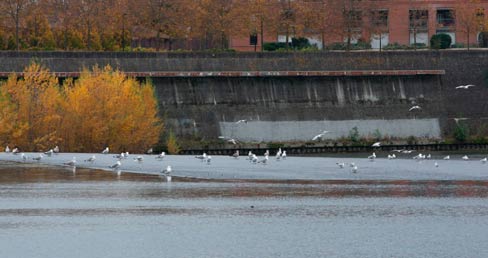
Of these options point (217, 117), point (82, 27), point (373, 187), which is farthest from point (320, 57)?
point (373, 187)

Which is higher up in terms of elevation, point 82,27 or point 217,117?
point 82,27

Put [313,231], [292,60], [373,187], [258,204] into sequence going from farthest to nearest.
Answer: [292,60] < [373,187] < [258,204] < [313,231]

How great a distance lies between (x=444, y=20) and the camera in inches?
4938

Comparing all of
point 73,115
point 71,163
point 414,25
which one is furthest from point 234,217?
point 414,25

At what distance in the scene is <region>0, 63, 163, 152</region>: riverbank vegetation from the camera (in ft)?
264

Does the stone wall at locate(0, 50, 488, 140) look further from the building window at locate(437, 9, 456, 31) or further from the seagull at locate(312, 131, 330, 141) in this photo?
the building window at locate(437, 9, 456, 31)

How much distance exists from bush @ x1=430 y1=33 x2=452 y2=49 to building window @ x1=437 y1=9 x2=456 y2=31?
6222 mm

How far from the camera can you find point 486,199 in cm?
5666

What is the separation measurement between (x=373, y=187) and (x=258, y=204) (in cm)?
900

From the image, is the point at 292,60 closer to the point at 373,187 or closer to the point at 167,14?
the point at 167,14

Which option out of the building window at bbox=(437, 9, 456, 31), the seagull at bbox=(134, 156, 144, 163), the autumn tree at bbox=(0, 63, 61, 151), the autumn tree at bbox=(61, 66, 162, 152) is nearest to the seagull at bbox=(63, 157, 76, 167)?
the seagull at bbox=(134, 156, 144, 163)

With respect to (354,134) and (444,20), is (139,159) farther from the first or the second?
(444,20)

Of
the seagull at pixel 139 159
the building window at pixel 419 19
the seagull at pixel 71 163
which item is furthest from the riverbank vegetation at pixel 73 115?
the building window at pixel 419 19

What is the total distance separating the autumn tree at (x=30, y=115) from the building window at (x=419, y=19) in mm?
47397
